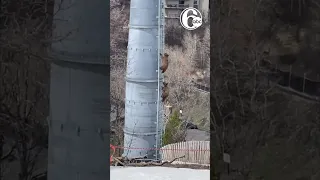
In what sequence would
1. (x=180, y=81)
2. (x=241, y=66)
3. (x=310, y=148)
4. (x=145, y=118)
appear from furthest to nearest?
(x=180, y=81)
(x=145, y=118)
(x=241, y=66)
(x=310, y=148)

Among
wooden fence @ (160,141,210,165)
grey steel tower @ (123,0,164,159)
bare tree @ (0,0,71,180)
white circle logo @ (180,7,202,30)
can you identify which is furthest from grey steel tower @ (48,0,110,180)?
white circle logo @ (180,7,202,30)

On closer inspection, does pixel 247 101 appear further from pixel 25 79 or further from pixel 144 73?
pixel 144 73

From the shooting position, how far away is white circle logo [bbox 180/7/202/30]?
28.0 ft

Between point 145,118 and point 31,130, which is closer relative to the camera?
point 31,130

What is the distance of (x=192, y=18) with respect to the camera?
873 cm

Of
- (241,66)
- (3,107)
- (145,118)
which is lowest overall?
(145,118)

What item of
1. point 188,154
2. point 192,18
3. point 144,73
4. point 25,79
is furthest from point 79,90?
point 192,18

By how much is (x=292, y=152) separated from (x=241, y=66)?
0.29m

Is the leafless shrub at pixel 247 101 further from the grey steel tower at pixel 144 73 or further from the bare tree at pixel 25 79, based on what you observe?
the grey steel tower at pixel 144 73

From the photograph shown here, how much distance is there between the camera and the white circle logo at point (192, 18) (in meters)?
8.54

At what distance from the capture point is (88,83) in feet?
4.85

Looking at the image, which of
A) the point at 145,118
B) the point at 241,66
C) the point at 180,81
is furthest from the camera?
the point at 180,81

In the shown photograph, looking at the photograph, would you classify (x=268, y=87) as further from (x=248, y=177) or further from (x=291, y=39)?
(x=248, y=177)

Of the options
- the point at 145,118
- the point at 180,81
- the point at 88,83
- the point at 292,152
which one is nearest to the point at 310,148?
the point at 292,152
